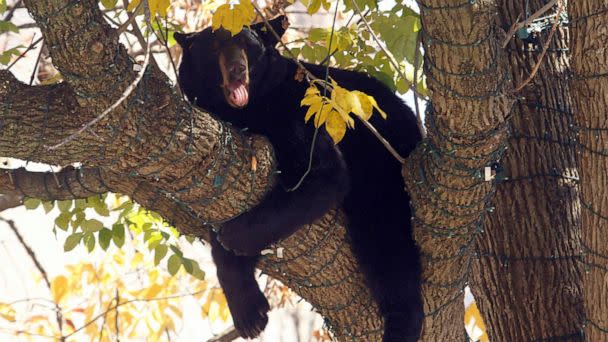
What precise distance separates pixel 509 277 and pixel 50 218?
240 inches

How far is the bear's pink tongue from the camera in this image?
395cm

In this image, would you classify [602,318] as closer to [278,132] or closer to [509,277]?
[509,277]

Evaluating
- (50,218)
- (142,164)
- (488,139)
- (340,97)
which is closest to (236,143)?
(142,164)

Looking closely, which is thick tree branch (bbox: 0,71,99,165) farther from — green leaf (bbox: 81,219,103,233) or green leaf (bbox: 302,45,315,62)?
green leaf (bbox: 302,45,315,62)

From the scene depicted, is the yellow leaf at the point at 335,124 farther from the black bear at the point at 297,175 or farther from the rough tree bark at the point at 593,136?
the rough tree bark at the point at 593,136

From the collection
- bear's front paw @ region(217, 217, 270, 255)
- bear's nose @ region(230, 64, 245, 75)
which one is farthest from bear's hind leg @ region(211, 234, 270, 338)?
bear's nose @ region(230, 64, 245, 75)

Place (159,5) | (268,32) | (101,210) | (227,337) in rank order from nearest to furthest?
(159,5)
(268,32)
(101,210)
(227,337)

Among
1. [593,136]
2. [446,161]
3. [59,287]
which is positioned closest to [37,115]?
[446,161]

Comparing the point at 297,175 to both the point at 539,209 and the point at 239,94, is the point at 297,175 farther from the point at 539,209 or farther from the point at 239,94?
the point at 539,209

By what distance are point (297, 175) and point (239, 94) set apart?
1.57 feet

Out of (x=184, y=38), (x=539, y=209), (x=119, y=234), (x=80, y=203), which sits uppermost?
(x=184, y=38)

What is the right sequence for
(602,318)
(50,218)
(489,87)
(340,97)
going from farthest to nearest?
1. (50,218)
2. (602,318)
3. (489,87)
4. (340,97)

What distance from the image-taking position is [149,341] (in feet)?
24.0

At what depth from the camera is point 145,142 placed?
3082mm
